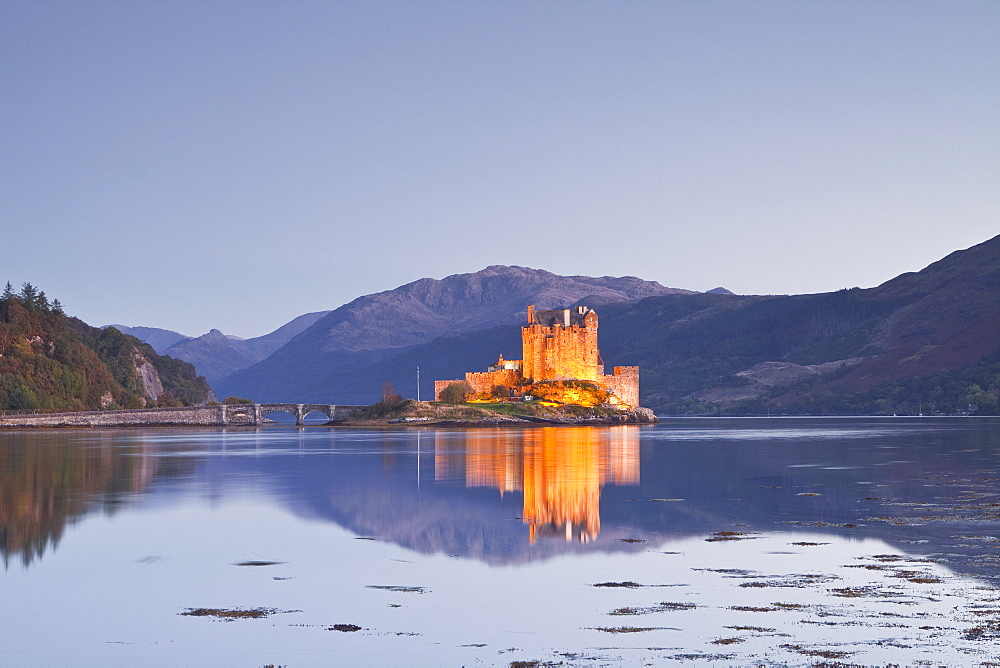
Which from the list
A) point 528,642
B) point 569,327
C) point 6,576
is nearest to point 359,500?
point 6,576

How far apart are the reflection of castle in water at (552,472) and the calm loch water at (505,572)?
28cm

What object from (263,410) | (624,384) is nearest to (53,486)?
(624,384)

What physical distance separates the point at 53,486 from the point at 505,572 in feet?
89.2

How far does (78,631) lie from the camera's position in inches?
656

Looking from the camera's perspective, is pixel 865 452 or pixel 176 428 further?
pixel 176 428

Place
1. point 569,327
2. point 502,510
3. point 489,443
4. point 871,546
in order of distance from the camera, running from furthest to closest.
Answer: point 569,327
point 489,443
point 502,510
point 871,546

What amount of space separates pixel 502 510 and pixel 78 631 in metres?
18.0

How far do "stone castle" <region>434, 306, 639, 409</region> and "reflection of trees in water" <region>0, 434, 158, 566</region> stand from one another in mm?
69407

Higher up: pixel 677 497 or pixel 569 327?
pixel 569 327

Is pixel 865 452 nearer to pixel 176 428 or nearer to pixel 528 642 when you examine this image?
pixel 528 642

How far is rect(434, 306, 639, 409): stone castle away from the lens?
138 m

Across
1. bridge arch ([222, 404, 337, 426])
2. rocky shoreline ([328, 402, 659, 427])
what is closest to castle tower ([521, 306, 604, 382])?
rocky shoreline ([328, 402, 659, 427])

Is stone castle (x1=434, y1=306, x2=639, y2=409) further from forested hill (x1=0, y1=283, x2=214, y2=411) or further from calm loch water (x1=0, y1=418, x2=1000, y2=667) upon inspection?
calm loch water (x1=0, y1=418, x2=1000, y2=667)

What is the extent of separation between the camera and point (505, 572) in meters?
21.3
